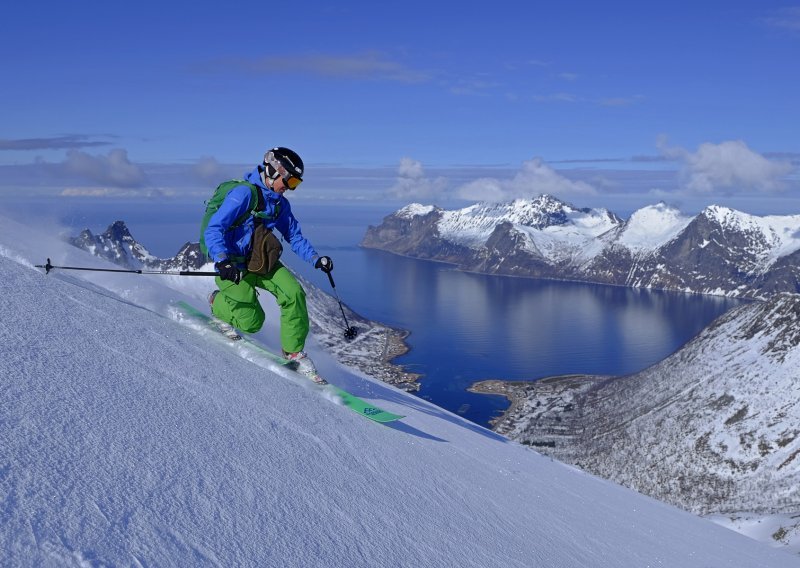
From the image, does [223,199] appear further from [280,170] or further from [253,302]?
[253,302]

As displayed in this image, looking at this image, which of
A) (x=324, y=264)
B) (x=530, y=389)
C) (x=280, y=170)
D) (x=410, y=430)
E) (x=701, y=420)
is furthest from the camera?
(x=530, y=389)

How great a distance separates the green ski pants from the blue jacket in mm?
454

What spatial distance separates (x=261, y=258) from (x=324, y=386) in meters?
2.60

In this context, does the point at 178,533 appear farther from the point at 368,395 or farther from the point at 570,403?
the point at 570,403

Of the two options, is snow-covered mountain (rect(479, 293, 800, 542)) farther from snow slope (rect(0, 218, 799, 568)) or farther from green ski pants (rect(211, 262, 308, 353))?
green ski pants (rect(211, 262, 308, 353))

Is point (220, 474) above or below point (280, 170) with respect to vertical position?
below

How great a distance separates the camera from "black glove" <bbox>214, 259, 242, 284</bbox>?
32.8 ft

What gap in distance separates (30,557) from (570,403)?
452 ft

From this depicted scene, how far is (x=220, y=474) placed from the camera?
5.25 metres

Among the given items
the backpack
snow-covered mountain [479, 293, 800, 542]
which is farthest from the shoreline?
the backpack

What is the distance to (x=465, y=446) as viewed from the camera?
35.2 ft

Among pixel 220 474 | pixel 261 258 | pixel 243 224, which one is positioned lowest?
pixel 220 474

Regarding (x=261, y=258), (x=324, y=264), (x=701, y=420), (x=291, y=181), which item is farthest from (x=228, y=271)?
(x=701, y=420)

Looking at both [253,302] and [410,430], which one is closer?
[410,430]
